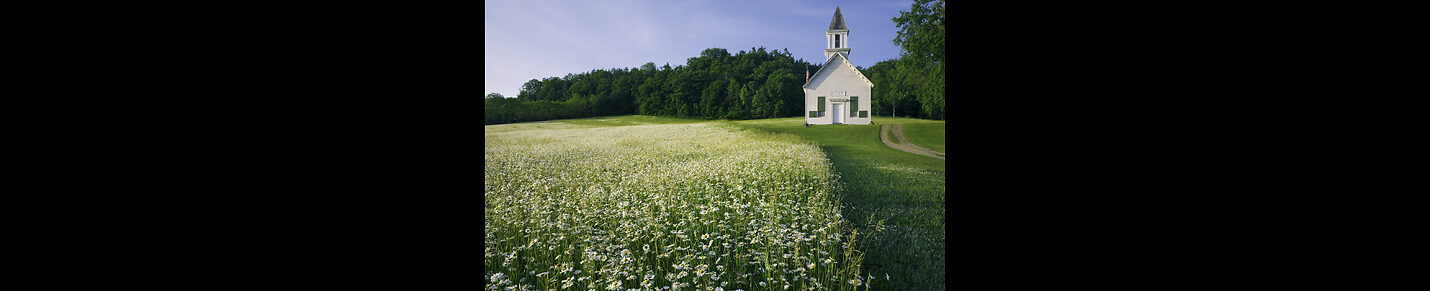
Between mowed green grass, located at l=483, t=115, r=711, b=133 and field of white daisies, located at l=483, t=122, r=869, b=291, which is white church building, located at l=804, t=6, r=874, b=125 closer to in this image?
field of white daisies, located at l=483, t=122, r=869, b=291

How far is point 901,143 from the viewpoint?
8.74m

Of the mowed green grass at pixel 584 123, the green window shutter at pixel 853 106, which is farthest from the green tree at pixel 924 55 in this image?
the mowed green grass at pixel 584 123

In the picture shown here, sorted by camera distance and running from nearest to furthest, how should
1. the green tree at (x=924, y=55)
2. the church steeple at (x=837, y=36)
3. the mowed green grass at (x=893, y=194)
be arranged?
1. the mowed green grass at (x=893, y=194)
2. the church steeple at (x=837, y=36)
3. the green tree at (x=924, y=55)

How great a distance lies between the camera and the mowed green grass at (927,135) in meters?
8.57

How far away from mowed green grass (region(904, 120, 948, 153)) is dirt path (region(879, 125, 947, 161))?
0.07 meters

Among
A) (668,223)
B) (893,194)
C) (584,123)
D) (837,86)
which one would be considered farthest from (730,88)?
(668,223)

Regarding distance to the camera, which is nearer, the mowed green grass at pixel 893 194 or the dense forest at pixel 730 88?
the mowed green grass at pixel 893 194

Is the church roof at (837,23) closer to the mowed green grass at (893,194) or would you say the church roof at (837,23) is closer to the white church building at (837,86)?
the white church building at (837,86)

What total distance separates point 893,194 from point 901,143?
384 cm
